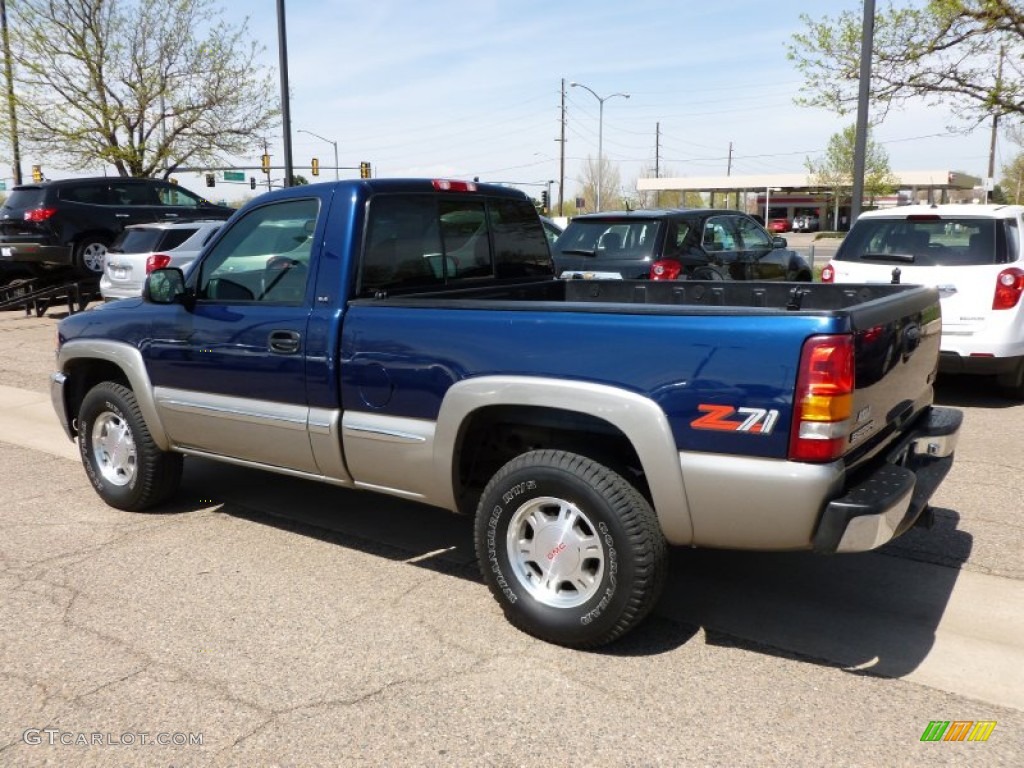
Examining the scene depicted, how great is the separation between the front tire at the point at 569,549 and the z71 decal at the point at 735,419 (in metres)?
0.45

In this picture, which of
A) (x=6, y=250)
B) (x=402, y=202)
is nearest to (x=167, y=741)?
(x=402, y=202)

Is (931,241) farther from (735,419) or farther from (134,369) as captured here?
(134,369)

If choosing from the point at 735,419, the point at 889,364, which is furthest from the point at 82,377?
the point at 889,364

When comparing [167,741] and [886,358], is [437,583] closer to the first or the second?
[167,741]

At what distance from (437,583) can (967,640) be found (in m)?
2.28

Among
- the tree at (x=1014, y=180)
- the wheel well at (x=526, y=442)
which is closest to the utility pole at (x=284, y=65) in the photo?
the wheel well at (x=526, y=442)

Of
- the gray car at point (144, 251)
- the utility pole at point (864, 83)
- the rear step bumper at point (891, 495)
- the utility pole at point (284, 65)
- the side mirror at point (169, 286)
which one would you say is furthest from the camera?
the utility pole at point (284, 65)

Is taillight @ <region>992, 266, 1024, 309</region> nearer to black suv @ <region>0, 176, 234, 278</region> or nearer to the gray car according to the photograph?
the gray car

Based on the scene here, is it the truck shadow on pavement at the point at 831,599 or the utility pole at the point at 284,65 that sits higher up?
the utility pole at the point at 284,65

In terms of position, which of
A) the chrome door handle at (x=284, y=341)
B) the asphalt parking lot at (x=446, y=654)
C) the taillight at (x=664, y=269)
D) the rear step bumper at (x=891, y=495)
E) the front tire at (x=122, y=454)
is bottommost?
the asphalt parking lot at (x=446, y=654)

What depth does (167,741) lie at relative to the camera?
3002 mm

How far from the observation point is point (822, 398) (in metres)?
2.98

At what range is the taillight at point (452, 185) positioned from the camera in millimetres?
4674

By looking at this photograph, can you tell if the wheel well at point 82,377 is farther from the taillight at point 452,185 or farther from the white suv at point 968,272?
the white suv at point 968,272
